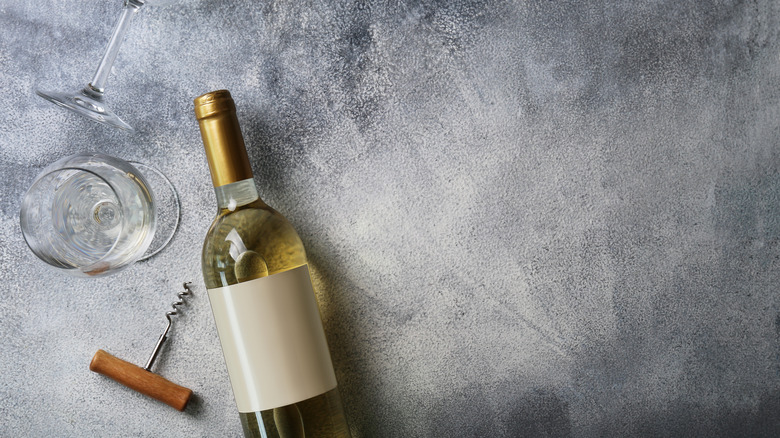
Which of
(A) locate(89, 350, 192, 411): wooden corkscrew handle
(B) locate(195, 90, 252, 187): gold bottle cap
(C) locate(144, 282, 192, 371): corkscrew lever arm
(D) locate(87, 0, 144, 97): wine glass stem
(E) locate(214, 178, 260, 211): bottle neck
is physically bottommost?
(A) locate(89, 350, 192, 411): wooden corkscrew handle

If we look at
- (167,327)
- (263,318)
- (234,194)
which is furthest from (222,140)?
(167,327)

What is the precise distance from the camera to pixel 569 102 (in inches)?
47.5

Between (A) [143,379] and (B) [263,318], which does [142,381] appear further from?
(B) [263,318]

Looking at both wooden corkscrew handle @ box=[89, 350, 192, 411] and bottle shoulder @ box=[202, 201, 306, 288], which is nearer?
bottle shoulder @ box=[202, 201, 306, 288]

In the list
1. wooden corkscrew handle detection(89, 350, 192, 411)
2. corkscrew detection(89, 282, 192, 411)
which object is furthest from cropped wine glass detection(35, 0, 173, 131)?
wooden corkscrew handle detection(89, 350, 192, 411)

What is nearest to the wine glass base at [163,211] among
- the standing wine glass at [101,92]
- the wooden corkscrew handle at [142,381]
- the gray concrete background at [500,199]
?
the gray concrete background at [500,199]

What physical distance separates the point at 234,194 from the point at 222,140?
0.36 feet

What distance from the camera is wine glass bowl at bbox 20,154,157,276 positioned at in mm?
1086

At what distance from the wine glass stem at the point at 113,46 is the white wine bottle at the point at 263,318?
0.31 m

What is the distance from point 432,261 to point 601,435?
0.53 meters

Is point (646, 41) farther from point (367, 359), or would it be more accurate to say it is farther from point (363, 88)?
point (367, 359)

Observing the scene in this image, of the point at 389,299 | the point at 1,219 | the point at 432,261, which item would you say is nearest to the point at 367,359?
the point at 389,299

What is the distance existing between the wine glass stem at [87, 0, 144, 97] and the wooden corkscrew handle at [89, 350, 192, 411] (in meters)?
0.58

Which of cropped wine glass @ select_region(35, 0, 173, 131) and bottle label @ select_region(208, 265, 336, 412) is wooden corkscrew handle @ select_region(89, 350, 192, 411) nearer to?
bottle label @ select_region(208, 265, 336, 412)
